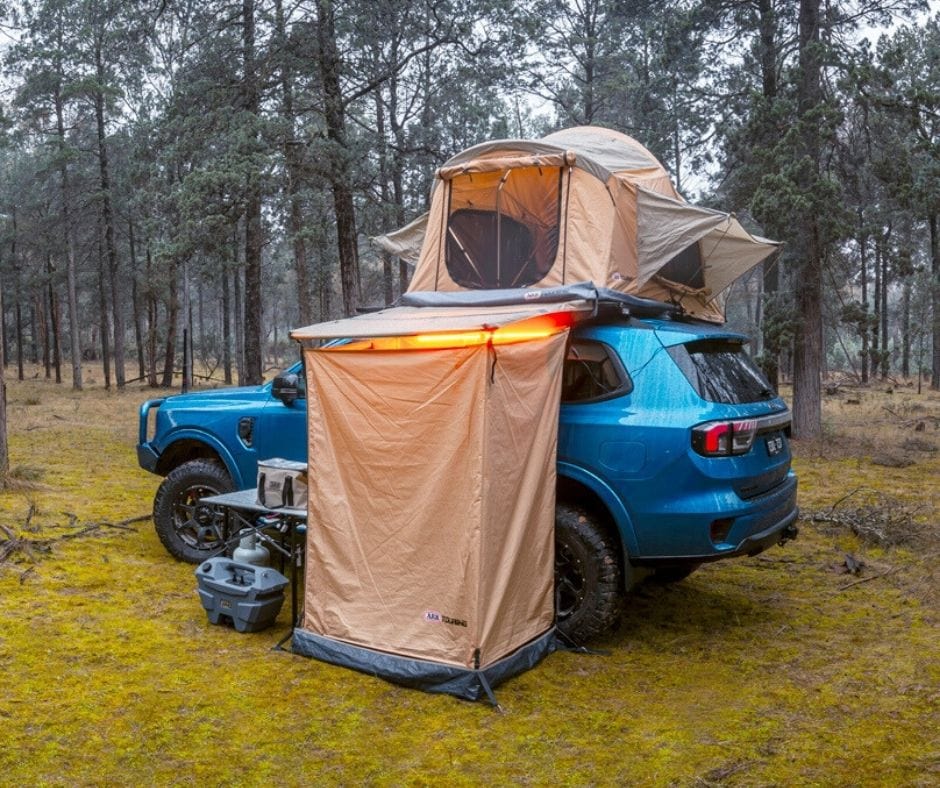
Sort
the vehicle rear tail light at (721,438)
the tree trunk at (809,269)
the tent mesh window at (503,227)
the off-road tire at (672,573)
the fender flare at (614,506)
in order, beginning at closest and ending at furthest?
1. the vehicle rear tail light at (721,438)
2. the fender flare at (614,506)
3. the off-road tire at (672,573)
4. the tent mesh window at (503,227)
5. the tree trunk at (809,269)

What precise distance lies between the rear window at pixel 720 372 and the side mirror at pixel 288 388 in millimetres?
2898

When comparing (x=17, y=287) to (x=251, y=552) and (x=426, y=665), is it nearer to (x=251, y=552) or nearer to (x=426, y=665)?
(x=251, y=552)

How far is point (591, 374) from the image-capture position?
5191mm

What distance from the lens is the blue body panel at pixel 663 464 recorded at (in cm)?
476

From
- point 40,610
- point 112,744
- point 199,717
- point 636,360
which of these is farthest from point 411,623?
point 40,610

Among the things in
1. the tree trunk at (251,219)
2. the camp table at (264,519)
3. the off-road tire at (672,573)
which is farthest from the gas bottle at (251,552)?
the tree trunk at (251,219)

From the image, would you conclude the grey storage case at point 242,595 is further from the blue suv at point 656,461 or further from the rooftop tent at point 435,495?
the blue suv at point 656,461

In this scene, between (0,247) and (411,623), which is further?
(0,247)

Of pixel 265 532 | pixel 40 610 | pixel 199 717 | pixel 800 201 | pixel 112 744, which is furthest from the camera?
pixel 800 201

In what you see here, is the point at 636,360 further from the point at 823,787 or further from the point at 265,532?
the point at 265,532

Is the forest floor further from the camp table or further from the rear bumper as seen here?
the rear bumper

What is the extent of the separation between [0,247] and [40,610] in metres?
34.0

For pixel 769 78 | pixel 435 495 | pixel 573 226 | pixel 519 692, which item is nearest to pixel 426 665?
pixel 519 692

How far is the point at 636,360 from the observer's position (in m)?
5.06
